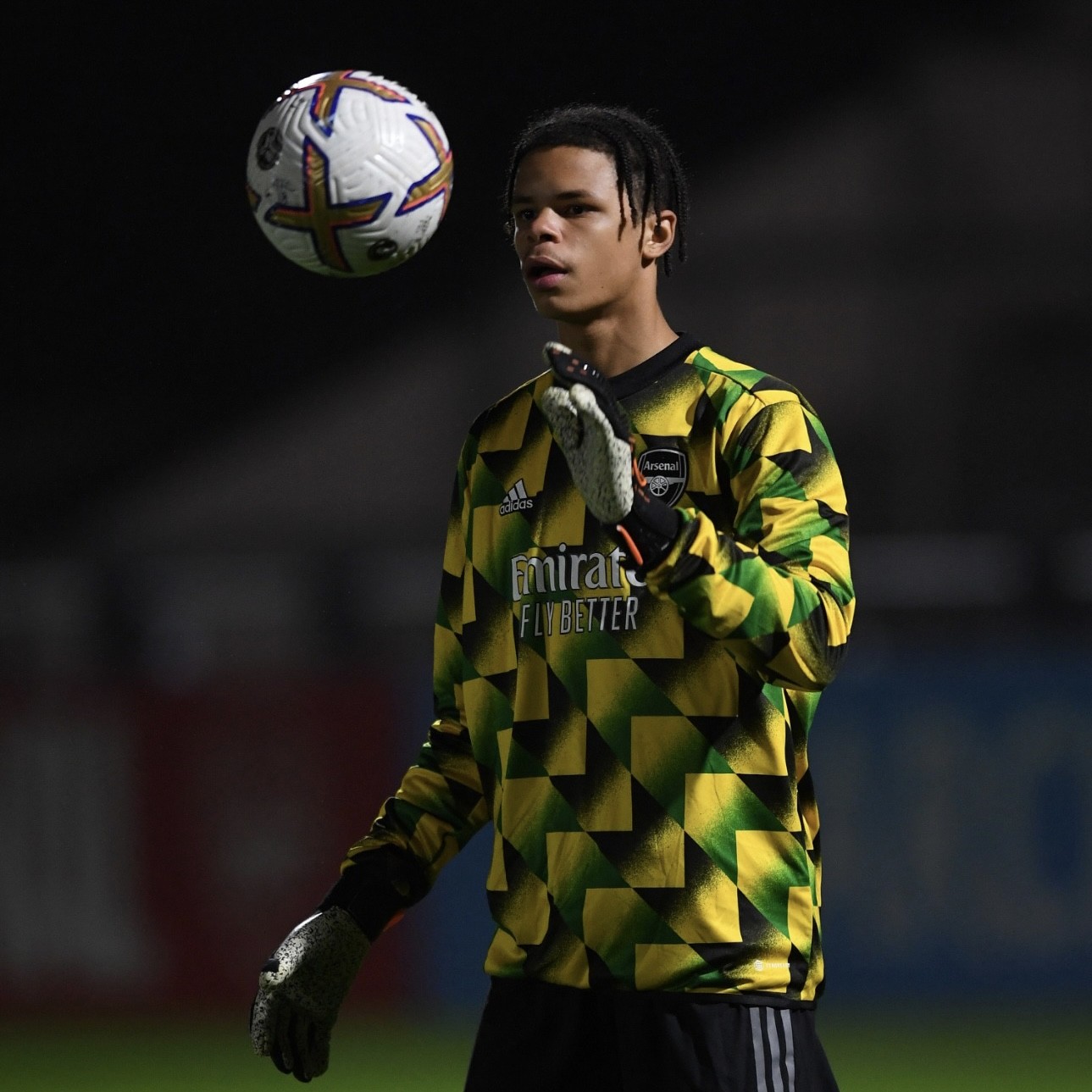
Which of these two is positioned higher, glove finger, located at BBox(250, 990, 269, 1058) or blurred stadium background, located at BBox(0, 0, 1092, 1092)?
blurred stadium background, located at BBox(0, 0, 1092, 1092)

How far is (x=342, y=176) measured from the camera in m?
2.66

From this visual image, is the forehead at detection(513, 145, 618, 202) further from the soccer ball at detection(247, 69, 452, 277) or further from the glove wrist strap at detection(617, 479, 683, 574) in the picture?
the glove wrist strap at detection(617, 479, 683, 574)

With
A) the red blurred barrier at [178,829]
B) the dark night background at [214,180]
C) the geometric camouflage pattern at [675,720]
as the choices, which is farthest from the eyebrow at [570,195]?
the dark night background at [214,180]

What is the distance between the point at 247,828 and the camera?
19.6 ft

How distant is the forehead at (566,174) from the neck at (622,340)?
0.16m

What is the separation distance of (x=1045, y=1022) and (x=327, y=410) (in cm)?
530

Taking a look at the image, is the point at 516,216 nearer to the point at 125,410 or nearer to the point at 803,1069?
the point at 803,1069

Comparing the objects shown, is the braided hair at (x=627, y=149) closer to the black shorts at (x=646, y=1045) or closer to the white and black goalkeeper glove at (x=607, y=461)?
the white and black goalkeeper glove at (x=607, y=461)

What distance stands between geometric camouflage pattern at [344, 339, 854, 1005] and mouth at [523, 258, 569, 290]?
120 millimetres

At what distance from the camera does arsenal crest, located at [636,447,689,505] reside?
236 centimetres

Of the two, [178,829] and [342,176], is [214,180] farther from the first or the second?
[342,176]

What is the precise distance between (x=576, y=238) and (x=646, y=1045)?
972 millimetres

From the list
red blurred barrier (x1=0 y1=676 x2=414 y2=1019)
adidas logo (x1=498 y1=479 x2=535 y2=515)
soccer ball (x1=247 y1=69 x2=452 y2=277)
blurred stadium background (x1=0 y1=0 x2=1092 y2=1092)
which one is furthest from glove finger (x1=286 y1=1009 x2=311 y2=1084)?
blurred stadium background (x1=0 y1=0 x2=1092 y2=1092)

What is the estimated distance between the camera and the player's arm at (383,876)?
8.14 ft
